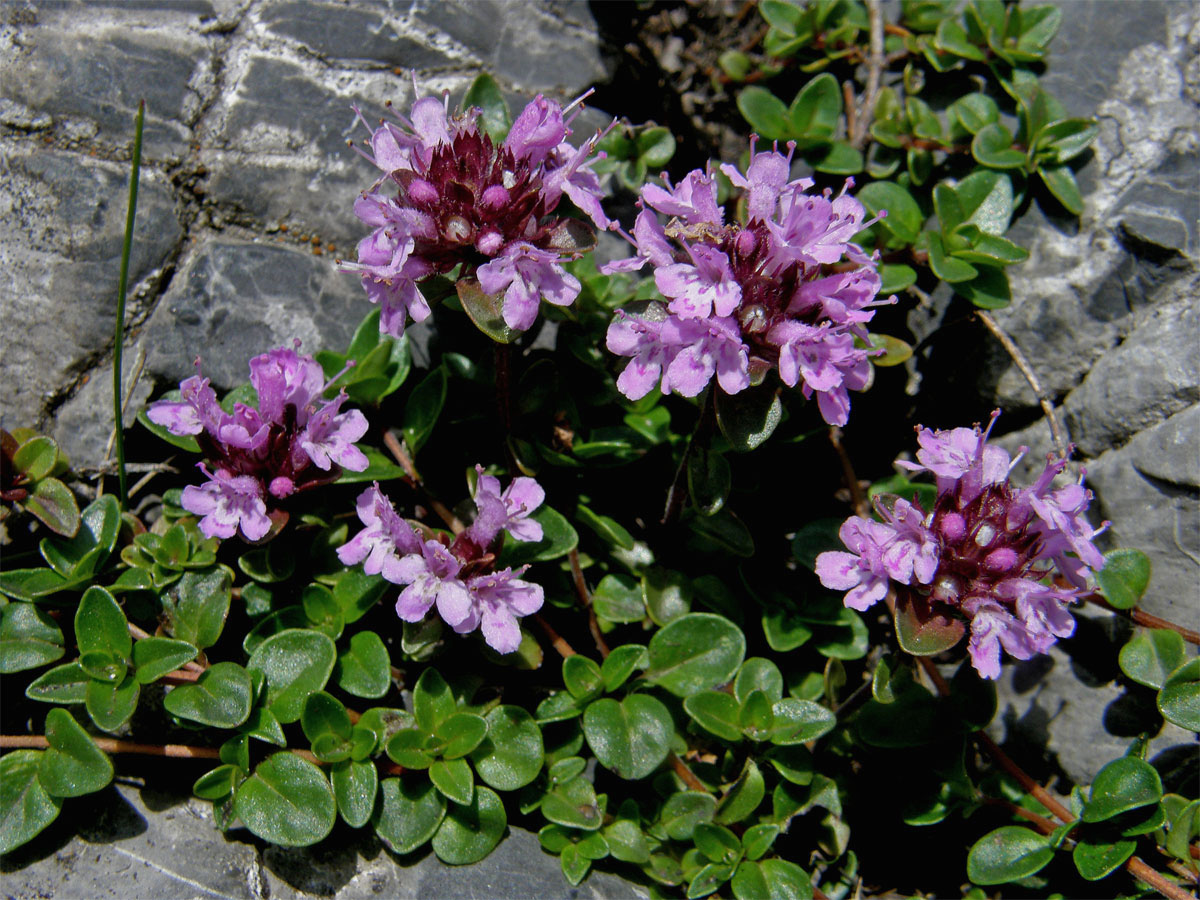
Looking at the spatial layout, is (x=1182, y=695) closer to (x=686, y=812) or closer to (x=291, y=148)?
(x=686, y=812)

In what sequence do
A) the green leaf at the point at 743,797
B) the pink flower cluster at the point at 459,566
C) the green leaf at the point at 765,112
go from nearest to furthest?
the pink flower cluster at the point at 459,566 → the green leaf at the point at 743,797 → the green leaf at the point at 765,112

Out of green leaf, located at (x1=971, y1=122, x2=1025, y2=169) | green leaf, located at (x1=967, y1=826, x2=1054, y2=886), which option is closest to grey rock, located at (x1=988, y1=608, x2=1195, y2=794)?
green leaf, located at (x1=967, y1=826, x2=1054, y2=886)

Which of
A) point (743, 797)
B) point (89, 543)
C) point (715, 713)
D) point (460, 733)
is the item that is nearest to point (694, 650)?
point (715, 713)

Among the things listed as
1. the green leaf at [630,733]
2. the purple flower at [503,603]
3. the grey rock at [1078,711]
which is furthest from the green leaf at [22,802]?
the grey rock at [1078,711]

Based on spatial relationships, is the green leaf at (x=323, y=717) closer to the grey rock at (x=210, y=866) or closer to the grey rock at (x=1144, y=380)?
the grey rock at (x=210, y=866)

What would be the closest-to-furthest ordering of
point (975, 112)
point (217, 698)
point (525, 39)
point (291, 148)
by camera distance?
point (217, 698), point (291, 148), point (975, 112), point (525, 39)

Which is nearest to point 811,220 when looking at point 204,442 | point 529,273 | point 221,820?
point 529,273

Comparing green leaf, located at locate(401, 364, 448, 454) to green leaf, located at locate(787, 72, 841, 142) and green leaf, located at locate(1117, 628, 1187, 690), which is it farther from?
green leaf, located at locate(1117, 628, 1187, 690)
